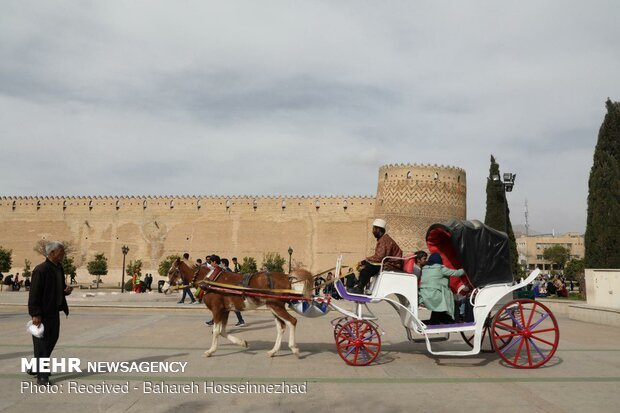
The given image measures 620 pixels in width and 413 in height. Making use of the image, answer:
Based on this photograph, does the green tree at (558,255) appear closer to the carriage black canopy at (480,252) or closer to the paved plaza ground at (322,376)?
the paved plaza ground at (322,376)

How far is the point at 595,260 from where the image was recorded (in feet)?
46.8

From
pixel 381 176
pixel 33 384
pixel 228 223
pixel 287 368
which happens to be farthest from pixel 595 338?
pixel 228 223

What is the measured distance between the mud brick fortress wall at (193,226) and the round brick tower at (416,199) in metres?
0.72

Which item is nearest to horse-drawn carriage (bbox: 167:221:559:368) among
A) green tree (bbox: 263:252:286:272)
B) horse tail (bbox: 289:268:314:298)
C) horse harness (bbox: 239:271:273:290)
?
horse tail (bbox: 289:268:314:298)

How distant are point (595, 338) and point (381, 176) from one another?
90.4 ft

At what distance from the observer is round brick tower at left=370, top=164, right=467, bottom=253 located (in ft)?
109

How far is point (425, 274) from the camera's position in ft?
19.5

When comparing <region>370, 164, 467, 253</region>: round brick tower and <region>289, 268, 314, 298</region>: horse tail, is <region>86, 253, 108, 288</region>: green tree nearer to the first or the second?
<region>370, 164, 467, 253</region>: round brick tower

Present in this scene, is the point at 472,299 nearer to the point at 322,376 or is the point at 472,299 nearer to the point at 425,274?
the point at 425,274

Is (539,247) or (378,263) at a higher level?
(539,247)

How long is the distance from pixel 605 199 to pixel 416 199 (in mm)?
19450

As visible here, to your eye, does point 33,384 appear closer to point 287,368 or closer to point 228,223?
point 287,368

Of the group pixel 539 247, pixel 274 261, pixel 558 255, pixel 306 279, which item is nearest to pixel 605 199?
pixel 306 279

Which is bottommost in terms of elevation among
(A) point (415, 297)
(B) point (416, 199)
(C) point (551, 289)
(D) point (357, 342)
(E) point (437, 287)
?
(C) point (551, 289)
